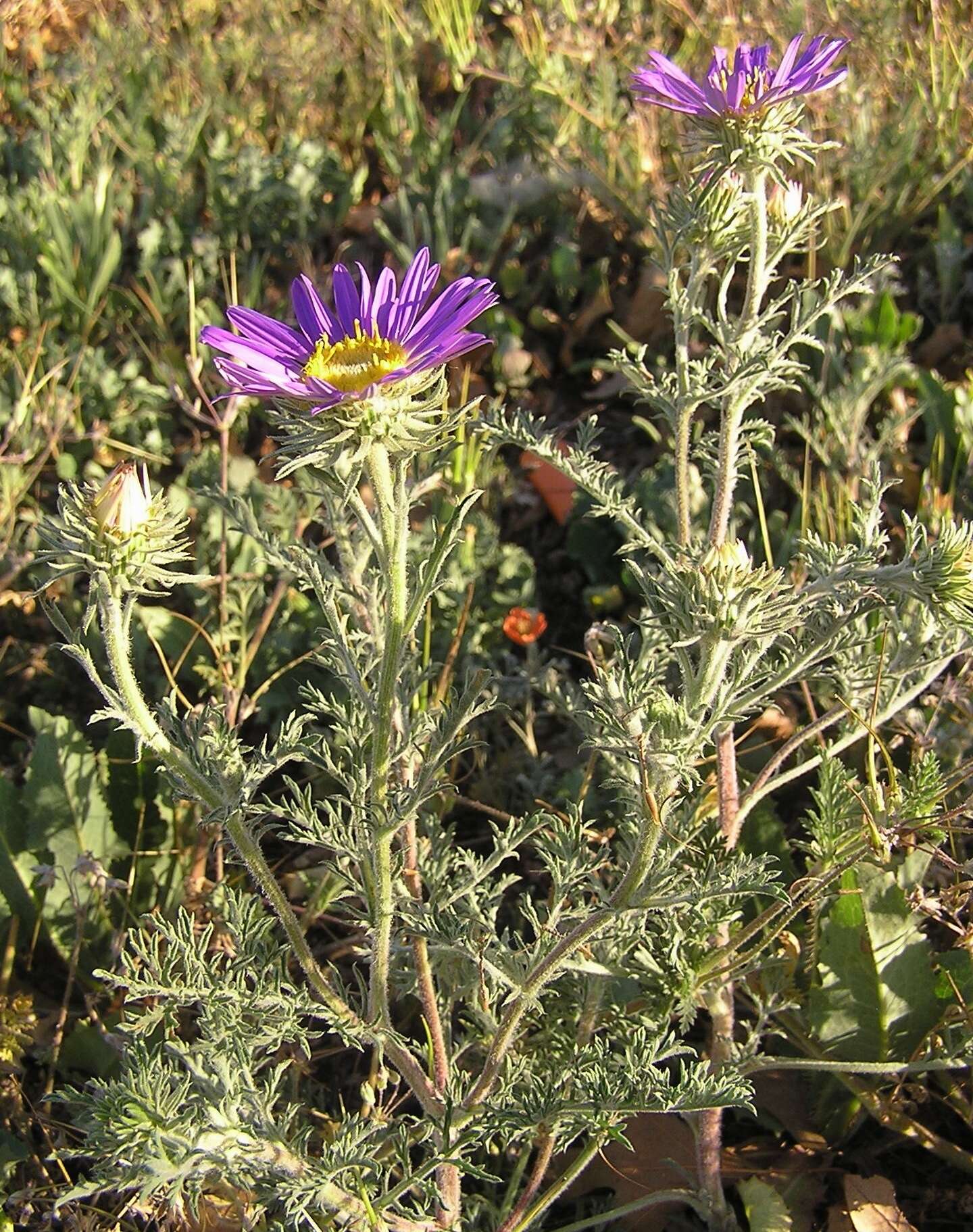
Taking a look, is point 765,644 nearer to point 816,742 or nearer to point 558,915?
point 558,915

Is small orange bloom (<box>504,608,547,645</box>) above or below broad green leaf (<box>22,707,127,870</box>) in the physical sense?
above

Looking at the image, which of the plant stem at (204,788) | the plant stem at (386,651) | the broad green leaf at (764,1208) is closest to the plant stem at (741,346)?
the plant stem at (386,651)

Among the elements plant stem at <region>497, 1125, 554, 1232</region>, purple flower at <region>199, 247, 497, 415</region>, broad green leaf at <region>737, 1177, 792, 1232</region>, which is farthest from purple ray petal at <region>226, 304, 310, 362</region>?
broad green leaf at <region>737, 1177, 792, 1232</region>

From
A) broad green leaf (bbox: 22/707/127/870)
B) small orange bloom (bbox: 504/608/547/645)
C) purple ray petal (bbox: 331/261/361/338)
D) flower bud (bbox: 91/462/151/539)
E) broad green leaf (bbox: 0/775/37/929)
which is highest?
purple ray petal (bbox: 331/261/361/338)

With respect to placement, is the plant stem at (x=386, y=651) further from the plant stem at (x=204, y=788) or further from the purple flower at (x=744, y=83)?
the purple flower at (x=744, y=83)

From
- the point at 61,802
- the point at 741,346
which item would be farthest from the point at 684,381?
the point at 61,802

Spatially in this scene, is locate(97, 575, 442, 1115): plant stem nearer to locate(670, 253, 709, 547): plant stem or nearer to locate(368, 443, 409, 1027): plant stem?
locate(368, 443, 409, 1027): plant stem
